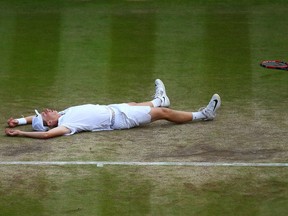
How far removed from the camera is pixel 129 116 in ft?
48.0

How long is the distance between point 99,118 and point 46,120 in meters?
0.75

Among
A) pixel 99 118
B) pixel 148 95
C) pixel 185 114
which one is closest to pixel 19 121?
pixel 99 118

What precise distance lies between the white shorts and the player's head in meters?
0.82

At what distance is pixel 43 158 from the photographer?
1334 centimetres

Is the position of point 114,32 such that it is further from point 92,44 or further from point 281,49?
point 281,49

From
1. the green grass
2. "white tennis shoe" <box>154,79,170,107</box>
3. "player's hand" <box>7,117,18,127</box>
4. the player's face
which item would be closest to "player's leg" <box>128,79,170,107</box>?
"white tennis shoe" <box>154,79,170,107</box>

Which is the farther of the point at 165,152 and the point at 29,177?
the point at 165,152

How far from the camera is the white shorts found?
14609mm

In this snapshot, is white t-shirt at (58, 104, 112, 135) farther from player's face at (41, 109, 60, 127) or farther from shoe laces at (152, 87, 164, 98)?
shoe laces at (152, 87, 164, 98)

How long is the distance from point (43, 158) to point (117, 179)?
1.31 meters

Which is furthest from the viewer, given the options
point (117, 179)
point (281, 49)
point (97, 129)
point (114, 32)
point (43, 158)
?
point (114, 32)

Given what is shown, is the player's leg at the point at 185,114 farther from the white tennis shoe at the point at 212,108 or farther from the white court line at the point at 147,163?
the white court line at the point at 147,163

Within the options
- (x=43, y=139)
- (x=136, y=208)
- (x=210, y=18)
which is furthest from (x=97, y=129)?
(x=210, y=18)

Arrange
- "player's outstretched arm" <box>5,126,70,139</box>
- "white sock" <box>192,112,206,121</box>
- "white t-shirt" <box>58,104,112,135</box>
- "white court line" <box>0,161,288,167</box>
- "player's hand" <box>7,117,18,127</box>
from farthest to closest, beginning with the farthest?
"white sock" <box>192,112,206,121</box> < "player's hand" <box>7,117,18,127</box> < "white t-shirt" <box>58,104,112,135</box> < "player's outstretched arm" <box>5,126,70,139</box> < "white court line" <box>0,161,288,167</box>
